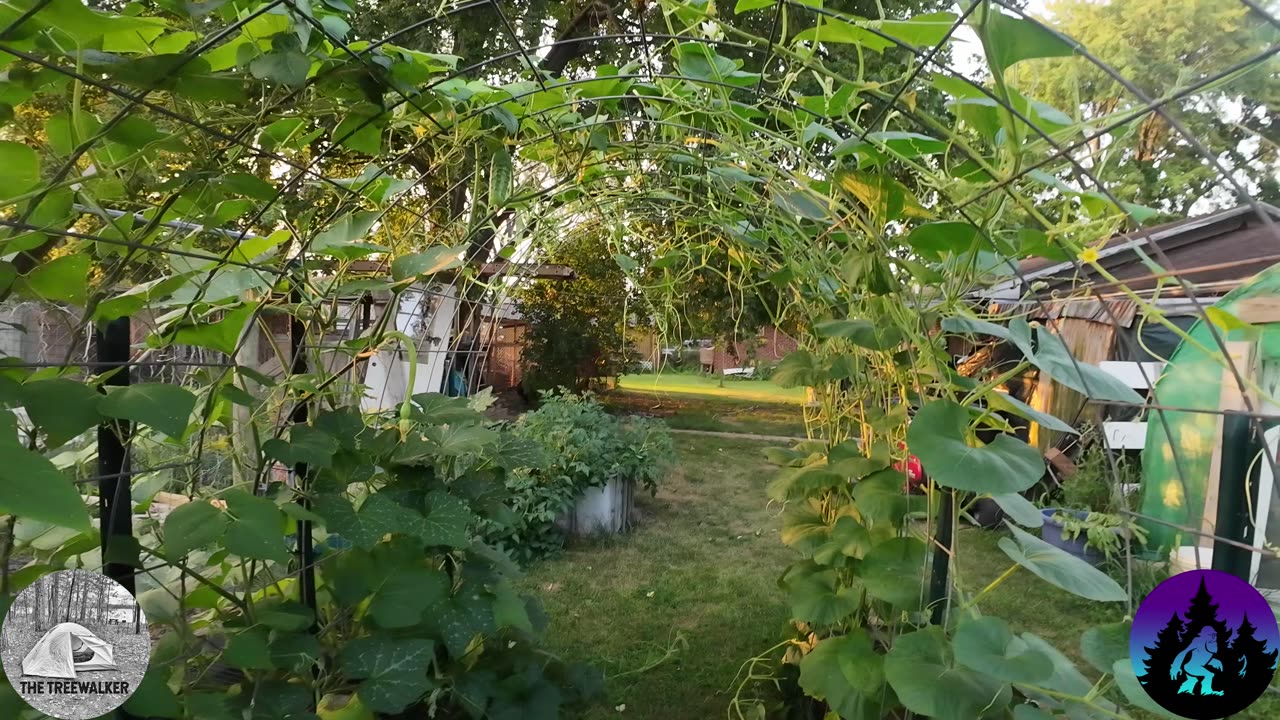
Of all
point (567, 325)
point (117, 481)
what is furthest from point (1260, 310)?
point (567, 325)

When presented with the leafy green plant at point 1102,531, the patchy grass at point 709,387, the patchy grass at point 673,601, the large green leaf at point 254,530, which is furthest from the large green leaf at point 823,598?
the patchy grass at point 709,387

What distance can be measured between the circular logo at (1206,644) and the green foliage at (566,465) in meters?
2.67

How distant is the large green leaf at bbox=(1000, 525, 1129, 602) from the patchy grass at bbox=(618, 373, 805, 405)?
900cm

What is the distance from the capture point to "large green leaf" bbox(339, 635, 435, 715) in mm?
995

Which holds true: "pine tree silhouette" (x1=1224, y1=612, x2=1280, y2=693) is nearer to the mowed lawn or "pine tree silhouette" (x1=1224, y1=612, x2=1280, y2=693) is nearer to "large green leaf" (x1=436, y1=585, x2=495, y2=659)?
"large green leaf" (x1=436, y1=585, x2=495, y2=659)

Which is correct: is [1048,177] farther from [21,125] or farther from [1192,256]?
[1192,256]

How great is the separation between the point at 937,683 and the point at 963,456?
297 millimetres

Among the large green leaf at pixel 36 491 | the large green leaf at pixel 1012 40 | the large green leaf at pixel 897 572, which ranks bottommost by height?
the large green leaf at pixel 897 572

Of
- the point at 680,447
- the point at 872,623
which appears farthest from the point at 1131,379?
the point at 680,447

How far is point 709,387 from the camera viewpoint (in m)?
11.7

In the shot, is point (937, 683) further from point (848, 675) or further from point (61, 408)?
point (61, 408)

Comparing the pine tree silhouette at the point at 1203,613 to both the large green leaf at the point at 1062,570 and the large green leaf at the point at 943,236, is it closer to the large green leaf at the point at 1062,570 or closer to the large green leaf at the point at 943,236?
the large green leaf at the point at 1062,570

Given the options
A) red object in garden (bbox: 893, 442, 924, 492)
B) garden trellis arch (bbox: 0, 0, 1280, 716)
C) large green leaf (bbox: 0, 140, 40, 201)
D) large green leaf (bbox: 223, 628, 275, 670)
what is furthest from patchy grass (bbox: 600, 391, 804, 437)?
large green leaf (bbox: 0, 140, 40, 201)

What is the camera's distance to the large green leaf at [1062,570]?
2.50 ft
